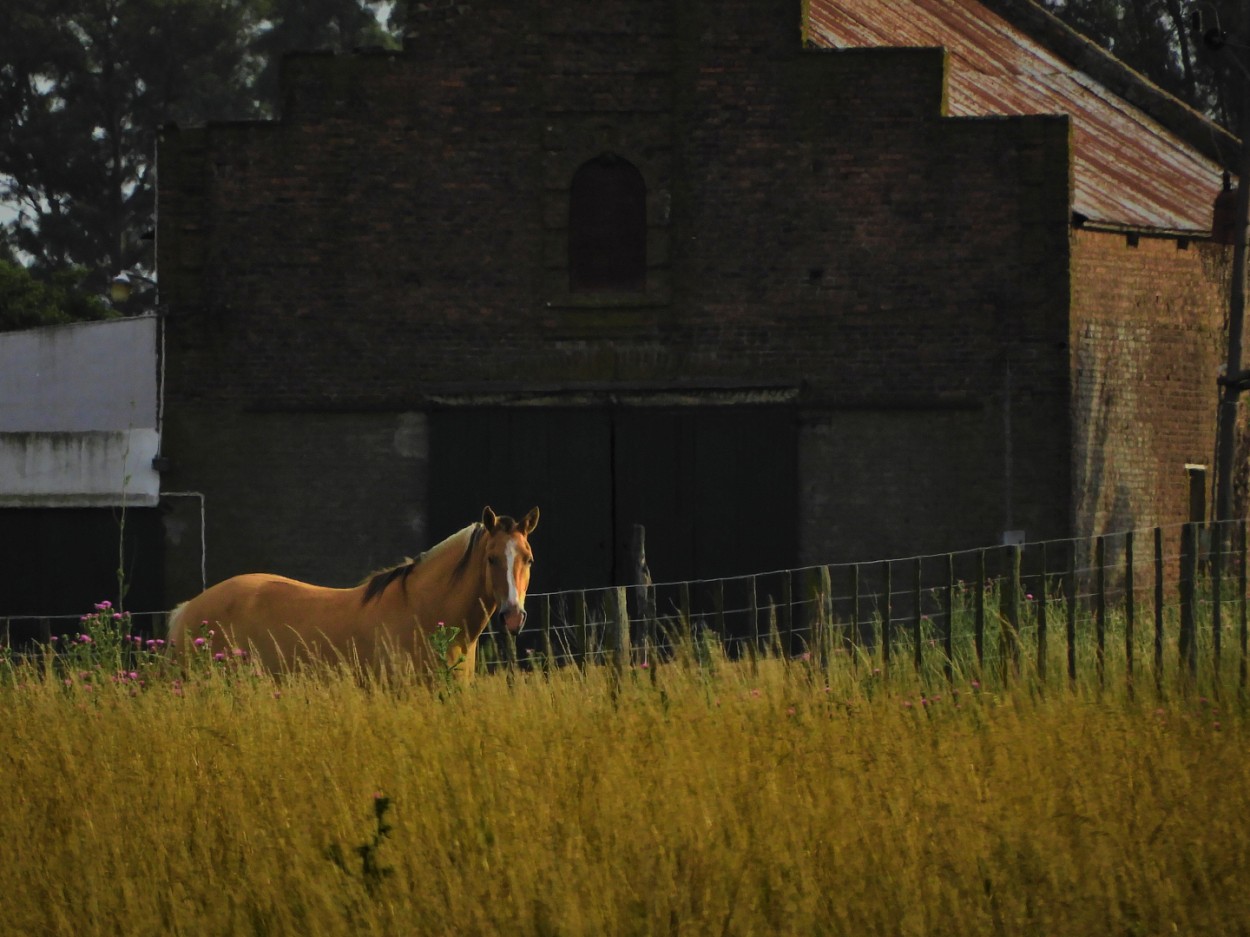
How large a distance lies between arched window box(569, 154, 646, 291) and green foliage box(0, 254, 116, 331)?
1851cm

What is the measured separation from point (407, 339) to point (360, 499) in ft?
5.10

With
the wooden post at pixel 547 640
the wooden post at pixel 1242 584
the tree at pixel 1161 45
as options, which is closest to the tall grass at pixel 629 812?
the wooden post at pixel 547 640

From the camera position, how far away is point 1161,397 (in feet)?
69.5

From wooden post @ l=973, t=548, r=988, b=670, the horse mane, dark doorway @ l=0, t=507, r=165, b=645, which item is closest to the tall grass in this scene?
wooden post @ l=973, t=548, r=988, b=670

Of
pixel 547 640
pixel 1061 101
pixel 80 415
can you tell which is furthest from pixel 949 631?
pixel 1061 101

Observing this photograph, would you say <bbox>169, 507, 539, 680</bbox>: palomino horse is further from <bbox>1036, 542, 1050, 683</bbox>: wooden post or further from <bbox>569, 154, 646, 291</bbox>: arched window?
<bbox>569, 154, 646, 291</bbox>: arched window

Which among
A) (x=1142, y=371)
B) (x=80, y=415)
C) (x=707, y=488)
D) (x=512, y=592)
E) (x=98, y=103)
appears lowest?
(x=512, y=592)

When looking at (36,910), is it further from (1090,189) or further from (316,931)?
(1090,189)

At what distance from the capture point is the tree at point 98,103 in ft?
145

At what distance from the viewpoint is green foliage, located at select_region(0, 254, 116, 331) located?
119 ft

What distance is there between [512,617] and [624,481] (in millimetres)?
8214

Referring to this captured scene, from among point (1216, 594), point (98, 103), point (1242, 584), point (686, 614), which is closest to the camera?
point (1216, 594)

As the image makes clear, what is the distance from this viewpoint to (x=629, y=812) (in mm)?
7078

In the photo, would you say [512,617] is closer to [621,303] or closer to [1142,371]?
[621,303]
